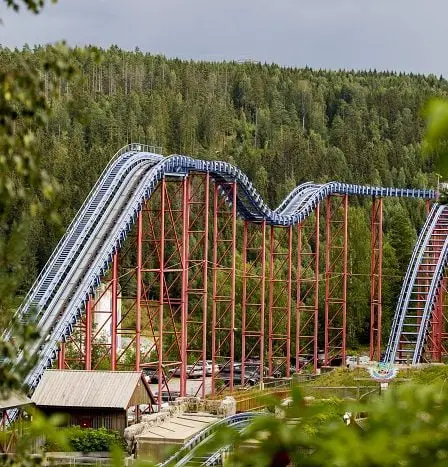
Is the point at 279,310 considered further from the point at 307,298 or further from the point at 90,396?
the point at 90,396

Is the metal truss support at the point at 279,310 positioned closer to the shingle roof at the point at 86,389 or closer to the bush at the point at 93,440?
the shingle roof at the point at 86,389

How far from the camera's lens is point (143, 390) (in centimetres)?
3300

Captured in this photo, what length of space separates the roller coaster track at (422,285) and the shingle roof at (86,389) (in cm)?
1658

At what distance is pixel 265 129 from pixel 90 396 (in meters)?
91.3

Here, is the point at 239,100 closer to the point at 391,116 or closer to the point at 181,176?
the point at 391,116

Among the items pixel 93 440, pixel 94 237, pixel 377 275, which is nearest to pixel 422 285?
pixel 377 275

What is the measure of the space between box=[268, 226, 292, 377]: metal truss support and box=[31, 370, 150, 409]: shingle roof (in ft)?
45.2

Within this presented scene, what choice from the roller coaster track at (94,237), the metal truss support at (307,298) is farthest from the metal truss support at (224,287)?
the metal truss support at (307,298)

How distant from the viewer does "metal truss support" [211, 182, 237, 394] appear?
41625mm

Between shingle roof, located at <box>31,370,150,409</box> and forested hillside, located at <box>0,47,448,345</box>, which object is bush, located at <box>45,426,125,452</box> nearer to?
shingle roof, located at <box>31,370,150,409</box>

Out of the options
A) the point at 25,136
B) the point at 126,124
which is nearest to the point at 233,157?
the point at 126,124

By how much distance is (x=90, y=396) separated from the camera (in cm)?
3123

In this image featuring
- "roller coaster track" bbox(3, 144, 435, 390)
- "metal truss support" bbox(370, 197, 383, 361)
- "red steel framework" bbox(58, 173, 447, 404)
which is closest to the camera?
"roller coaster track" bbox(3, 144, 435, 390)

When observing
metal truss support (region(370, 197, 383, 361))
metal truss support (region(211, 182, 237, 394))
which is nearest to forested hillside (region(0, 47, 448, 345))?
A: metal truss support (region(211, 182, 237, 394))
